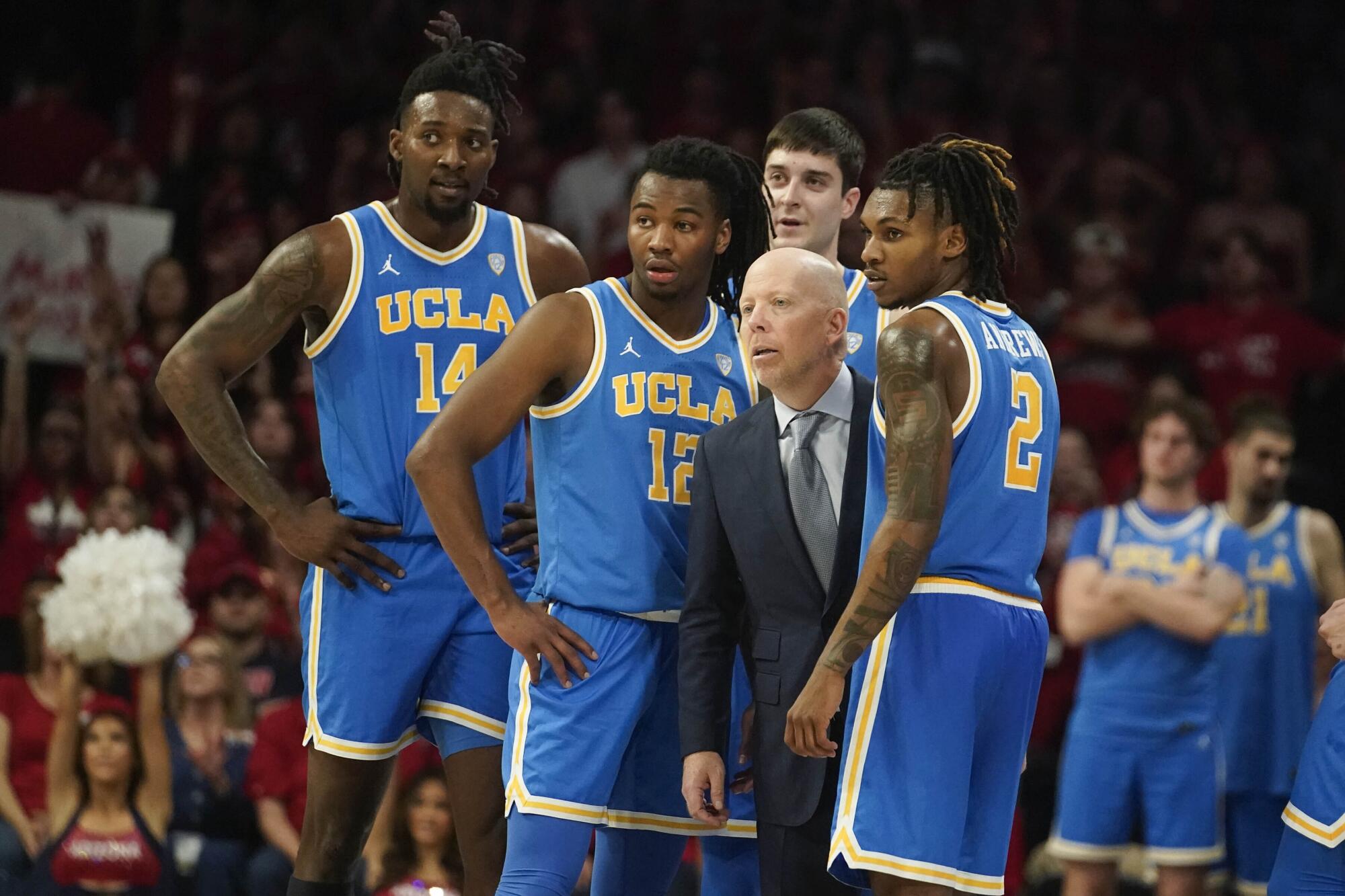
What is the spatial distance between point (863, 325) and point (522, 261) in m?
1.01

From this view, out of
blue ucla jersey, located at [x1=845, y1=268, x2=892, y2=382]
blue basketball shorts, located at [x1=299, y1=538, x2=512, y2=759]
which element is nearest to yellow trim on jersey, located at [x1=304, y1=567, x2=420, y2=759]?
blue basketball shorts, located at [x1=299, y1=538, x2=512, y2=759]

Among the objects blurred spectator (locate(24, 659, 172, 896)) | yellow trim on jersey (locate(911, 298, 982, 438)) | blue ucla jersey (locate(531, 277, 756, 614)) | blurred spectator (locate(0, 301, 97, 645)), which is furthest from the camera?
blurred spectator (locate(0, 301, 97, 645))

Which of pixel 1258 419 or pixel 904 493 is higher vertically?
pixel 1258 419

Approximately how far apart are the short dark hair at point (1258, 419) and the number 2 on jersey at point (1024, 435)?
3812 mm

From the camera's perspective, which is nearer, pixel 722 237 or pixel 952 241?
pixel 952 241

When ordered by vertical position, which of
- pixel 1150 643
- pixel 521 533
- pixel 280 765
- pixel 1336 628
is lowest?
pixel 280 765

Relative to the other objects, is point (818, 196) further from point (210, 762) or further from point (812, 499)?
point (210, 762)

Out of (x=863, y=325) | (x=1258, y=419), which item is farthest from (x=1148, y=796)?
(x=863, y=325)

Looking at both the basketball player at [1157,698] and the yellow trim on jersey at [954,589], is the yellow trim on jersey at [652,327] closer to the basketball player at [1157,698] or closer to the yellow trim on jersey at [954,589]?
the yellow trim on jersey at [954,589]

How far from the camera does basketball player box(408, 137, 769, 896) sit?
4.02 m

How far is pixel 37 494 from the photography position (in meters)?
8.33

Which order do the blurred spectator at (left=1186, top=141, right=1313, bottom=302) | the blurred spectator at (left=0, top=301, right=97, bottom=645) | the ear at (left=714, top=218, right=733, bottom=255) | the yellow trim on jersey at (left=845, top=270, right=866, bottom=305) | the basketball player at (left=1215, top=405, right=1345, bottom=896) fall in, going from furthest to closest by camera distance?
1. the blurred spectator at (left=1186, top=141, right=1313, bottom=302)
2. the blurred spectator at (left=0, top=301, right=97, bottom=645)
3. the basketball player at (left=1215, top=405, right=1345, bottom=896)
4. the yellow trim on jersey at (left=845, top=270, right=866, bottom=305)
5. the ear at (left=714, top=218, right=733, bottom=255)

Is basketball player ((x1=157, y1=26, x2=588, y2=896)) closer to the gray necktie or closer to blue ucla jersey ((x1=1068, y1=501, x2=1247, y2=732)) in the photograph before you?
the gray necktie

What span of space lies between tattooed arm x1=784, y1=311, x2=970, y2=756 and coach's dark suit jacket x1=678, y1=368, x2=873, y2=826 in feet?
0.47
